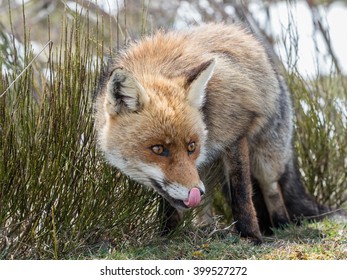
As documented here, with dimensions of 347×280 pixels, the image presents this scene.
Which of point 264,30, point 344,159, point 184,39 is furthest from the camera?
point 264,30

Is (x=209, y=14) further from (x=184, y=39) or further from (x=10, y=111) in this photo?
(x=10, y=111)

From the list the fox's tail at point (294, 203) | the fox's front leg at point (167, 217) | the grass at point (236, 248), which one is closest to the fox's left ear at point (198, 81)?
the fox's front leg at point (167, 217)

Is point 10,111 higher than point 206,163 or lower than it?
higher

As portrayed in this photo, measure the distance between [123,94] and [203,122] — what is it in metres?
0.75

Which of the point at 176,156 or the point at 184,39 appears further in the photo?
the point at 184,39

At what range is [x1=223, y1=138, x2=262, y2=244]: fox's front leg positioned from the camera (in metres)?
5.72

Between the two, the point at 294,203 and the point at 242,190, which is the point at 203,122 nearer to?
the point at 242,190

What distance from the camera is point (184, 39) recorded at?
18.9 ft

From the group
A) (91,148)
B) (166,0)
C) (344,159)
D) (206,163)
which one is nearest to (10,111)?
(91,148)

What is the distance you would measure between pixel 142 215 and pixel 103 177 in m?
0.55

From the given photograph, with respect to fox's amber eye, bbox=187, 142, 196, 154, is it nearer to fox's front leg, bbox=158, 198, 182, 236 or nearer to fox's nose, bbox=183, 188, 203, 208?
fox's nose, bbox=183, 188, 203, 208

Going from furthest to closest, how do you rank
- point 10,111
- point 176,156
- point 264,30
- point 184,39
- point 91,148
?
point 264,30 < point 184,39 < point 91,148 < point 10,111 < point 176,156

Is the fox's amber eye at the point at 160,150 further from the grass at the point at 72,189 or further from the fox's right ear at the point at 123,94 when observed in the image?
the grass at the point at 72,189

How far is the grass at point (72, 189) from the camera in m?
4.87
